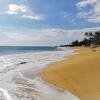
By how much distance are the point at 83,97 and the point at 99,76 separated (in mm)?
3280

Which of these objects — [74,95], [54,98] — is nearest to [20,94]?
[54,98]

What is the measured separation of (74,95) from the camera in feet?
25.1

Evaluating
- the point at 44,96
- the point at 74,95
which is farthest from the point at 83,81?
the point at 44,96

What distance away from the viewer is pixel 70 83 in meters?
9.59

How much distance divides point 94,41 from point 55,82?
90.4 metres

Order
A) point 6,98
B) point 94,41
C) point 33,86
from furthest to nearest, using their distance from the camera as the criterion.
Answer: point 94,41 → point 33,86 → point 6,98

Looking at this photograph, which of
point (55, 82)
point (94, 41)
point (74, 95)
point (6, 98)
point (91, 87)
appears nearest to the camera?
point (6, 98)

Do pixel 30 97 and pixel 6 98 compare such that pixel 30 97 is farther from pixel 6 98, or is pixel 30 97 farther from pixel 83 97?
pixel 83 97

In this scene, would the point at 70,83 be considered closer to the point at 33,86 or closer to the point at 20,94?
the point at 33,86

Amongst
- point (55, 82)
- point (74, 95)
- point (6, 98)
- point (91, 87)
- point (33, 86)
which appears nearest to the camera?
point (6, 98)

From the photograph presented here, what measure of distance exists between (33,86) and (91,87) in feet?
7.63

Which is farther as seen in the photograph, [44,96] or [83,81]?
[83,81]

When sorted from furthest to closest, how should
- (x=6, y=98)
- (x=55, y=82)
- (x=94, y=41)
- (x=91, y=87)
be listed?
(x=94, y=41), (x=55, y=82), (x=91, y=87), (x=6, y=98)

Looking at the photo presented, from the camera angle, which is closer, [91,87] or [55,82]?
[91,87]
